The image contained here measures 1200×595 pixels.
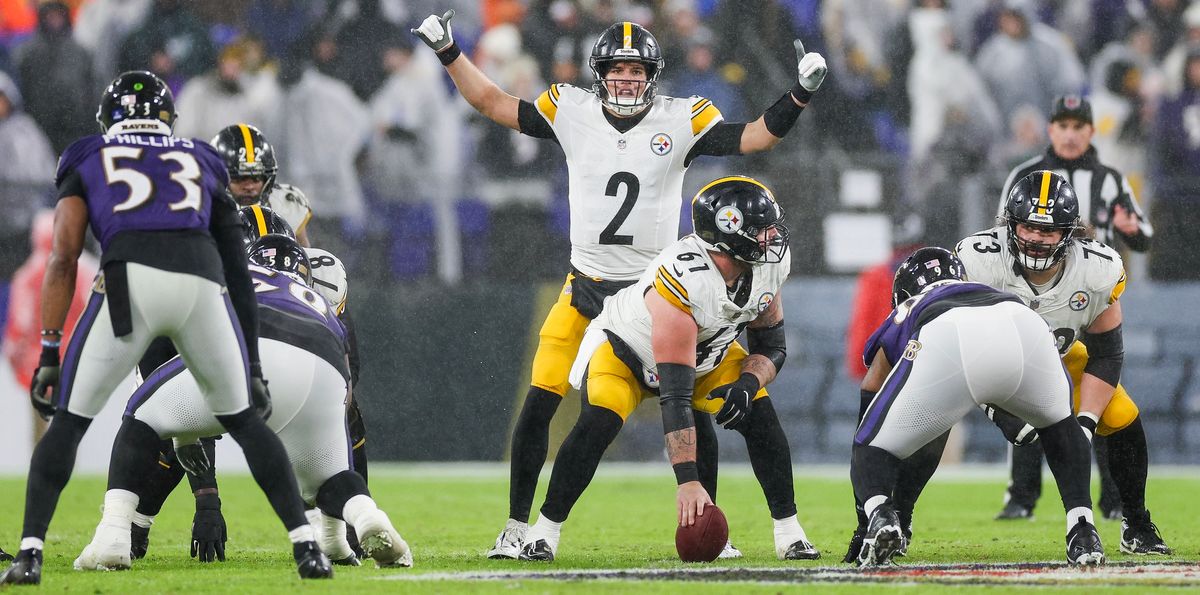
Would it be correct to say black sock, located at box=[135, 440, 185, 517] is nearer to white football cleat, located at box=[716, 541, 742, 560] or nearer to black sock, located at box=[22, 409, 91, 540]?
black sock, located at box=[22, 409, 91, 540]

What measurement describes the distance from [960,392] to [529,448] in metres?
1.70

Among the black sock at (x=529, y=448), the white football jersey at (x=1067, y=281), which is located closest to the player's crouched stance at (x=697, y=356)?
the black sock at (x=529, y=448)

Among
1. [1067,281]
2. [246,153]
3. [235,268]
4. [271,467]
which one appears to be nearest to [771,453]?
[1067,281]

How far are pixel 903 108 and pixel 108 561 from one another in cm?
915

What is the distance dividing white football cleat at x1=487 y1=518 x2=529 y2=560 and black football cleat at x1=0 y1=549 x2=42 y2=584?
1.76 m

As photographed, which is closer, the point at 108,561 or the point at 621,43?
the point at 108,561

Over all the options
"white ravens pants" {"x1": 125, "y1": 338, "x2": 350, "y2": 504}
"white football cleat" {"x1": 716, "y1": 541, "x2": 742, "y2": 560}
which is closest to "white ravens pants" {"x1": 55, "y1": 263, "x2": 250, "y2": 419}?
"white ravens pants" {"x1": 125, "y1": 338, "x2": 350, "y2": 504}

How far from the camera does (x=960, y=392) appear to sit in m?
5.18

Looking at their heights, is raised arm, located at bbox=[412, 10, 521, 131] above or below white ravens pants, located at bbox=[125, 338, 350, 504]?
above

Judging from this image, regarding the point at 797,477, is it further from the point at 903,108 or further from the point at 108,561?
the point at 108,561

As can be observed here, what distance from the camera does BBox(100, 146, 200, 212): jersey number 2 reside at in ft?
15.2

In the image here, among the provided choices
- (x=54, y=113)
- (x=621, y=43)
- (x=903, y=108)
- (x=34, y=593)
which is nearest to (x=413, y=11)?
(x=54, y=113)

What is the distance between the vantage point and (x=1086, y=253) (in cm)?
600

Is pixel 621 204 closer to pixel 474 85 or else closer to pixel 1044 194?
pixel 474 85
